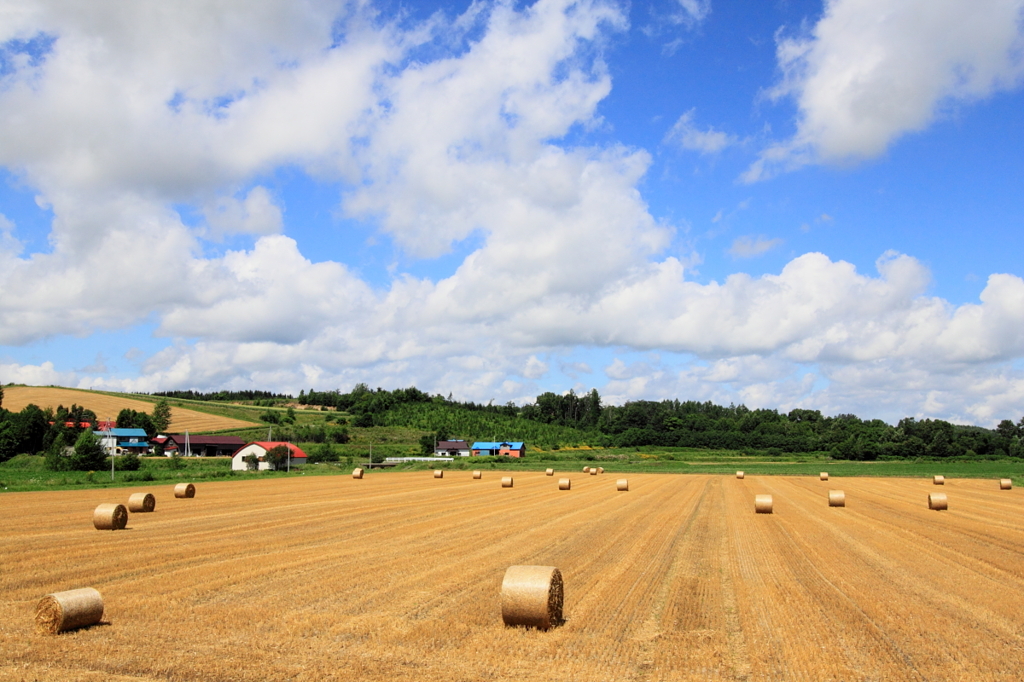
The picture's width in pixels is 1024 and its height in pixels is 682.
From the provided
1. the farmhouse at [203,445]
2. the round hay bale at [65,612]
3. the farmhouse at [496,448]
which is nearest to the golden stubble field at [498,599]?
the round hay bale at [65,612]

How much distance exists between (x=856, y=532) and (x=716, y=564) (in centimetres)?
826

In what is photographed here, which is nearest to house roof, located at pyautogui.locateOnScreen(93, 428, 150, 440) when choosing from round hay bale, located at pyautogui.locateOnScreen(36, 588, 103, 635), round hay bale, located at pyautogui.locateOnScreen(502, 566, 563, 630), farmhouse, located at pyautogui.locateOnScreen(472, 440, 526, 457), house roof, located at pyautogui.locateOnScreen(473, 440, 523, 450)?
farmhouse, located at pyautogui.locateOnScreen(472, 440, 526, 457)

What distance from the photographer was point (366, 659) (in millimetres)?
8430

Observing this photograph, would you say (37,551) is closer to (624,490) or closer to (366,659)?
(366,659)

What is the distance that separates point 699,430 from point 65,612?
159m

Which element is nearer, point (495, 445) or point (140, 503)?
point (140, 503)

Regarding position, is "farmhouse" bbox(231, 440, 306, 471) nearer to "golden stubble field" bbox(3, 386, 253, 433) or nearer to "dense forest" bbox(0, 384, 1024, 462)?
"dense forest" bbox(0, 384, 1024, 462)

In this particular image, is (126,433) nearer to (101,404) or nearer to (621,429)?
(101,404)

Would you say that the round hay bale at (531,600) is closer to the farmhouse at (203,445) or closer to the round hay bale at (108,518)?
the round hay bale at (108,518)

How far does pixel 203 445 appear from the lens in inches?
4535

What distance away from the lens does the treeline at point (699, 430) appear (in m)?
118

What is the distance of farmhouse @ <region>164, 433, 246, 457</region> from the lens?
11374 centimetres

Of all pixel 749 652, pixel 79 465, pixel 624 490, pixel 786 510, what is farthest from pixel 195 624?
pixel 79 465

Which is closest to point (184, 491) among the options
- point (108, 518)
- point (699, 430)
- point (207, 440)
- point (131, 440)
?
point (108, 518)
